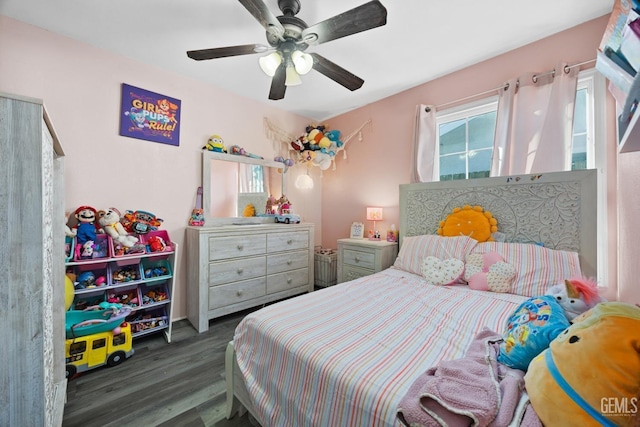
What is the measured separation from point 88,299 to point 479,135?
12.6 feet

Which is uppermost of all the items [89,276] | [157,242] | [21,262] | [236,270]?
[21,262]

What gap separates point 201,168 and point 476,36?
2.85 metres

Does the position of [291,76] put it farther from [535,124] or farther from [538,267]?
[538,267]

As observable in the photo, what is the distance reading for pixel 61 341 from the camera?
149 centimetres

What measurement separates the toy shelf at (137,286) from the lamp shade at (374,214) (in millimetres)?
2151

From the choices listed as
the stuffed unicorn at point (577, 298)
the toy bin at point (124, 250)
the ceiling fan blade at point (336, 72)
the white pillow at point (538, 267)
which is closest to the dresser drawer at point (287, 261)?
the toy bin at point (124, 250)

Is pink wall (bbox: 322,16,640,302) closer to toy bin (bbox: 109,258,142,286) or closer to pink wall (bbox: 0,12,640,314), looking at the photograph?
pink wall (bbox: 0,12,640,314)

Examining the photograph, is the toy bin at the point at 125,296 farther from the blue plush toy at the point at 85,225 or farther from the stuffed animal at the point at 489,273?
the stuffed animal at the point at 489,273

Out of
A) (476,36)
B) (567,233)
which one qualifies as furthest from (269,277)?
(476,36)

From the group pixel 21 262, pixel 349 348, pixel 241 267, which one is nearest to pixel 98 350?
pixel 241 267

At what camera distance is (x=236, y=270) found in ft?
8.44

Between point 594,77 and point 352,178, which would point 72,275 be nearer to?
point 352,178

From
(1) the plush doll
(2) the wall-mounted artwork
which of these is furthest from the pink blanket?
(2) the wall-mounted artwork

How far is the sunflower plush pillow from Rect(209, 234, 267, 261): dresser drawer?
1.88 meters
